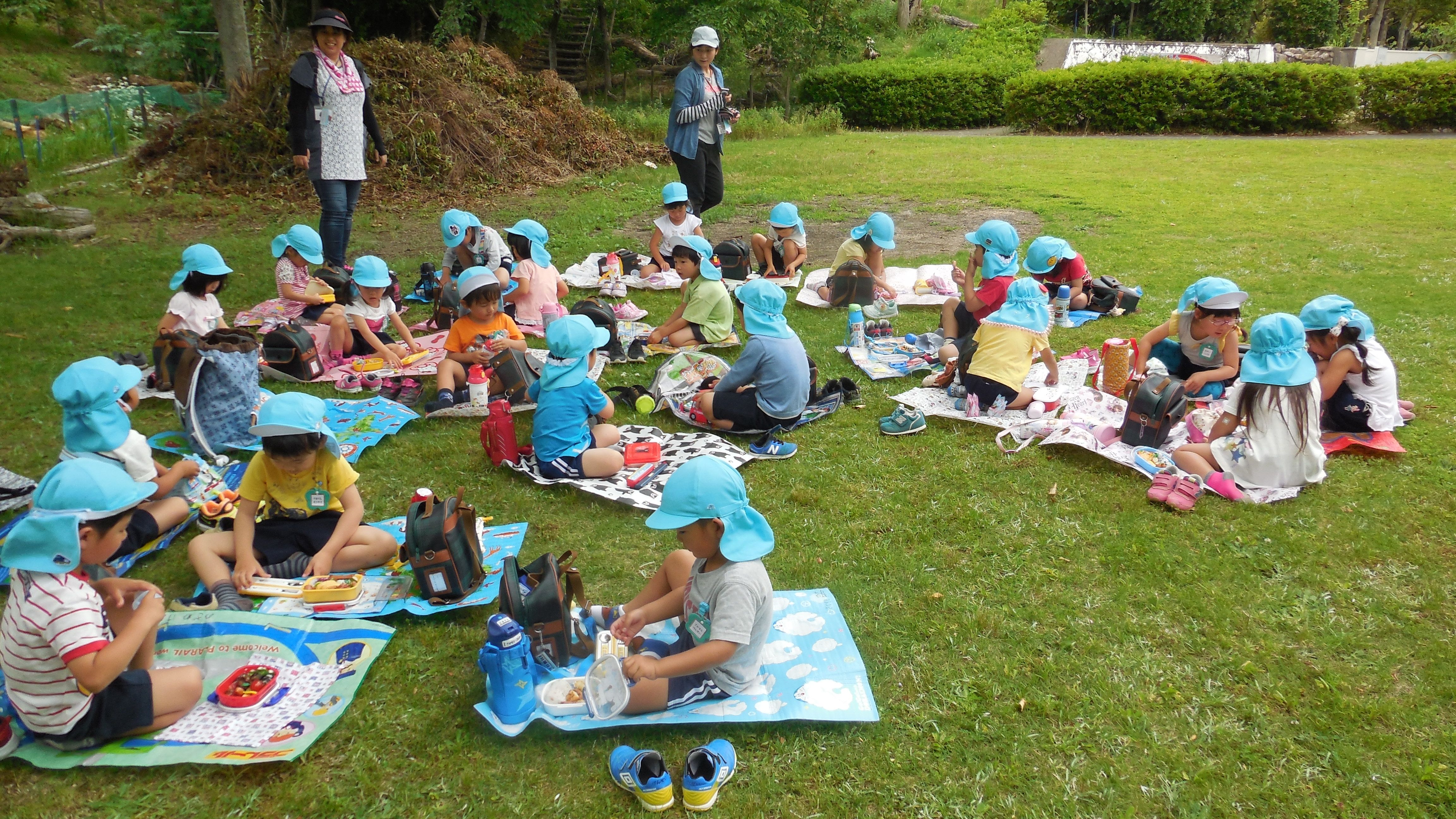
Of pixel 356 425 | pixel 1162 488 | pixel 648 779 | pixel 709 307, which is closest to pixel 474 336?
pixel 356 425

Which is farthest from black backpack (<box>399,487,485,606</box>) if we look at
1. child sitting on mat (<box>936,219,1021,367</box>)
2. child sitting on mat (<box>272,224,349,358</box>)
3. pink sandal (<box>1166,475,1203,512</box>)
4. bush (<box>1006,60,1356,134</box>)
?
bush (<box>1006,60,1356,134</box>)

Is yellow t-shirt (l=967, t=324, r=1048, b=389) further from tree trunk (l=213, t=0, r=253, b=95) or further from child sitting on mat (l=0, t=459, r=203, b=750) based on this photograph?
tree trunk (l=213, t=0, r=253, b=95)

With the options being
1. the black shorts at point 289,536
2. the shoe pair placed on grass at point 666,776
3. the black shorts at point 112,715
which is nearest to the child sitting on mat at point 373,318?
the black shorts at point 289,536

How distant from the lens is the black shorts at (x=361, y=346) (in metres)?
7.70

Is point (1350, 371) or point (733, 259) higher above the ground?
point (733, 259)

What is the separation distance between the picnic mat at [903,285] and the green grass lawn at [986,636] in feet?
2.00

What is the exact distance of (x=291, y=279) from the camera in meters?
7.51

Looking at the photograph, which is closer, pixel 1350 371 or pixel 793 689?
pixel 793 689

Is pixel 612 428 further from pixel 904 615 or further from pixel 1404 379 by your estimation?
pixel 1404 379

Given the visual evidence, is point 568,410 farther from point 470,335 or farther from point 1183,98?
point 1183,98

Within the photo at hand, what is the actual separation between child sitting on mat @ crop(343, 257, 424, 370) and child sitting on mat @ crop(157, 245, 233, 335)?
117 cm

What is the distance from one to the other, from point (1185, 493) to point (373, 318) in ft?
21.3

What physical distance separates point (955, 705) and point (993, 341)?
11.4 feet

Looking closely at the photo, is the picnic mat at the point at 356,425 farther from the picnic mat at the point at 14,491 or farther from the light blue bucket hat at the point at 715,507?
the light blue bucket hat at the point at 715,507
